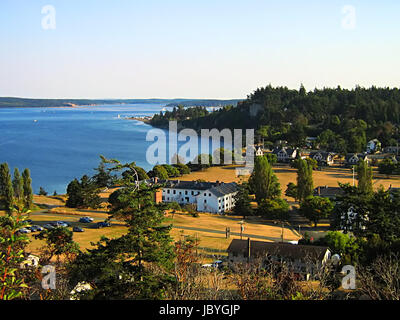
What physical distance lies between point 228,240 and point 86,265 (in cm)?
1258

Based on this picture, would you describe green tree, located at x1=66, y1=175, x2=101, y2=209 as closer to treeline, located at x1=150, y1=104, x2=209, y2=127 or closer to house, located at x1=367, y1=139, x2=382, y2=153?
house, located at x1=367, y1=139, x2=382, y2=153

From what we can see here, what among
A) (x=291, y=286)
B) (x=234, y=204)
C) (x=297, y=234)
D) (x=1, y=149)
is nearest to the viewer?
(x=291, y=286)

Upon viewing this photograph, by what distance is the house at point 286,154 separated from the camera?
178 ft

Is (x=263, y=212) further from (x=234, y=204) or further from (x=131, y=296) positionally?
(x=131, y=296)

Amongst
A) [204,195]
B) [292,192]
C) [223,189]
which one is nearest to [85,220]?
[204,195]

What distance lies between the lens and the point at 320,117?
81562 mm

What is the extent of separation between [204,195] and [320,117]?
57655 mm

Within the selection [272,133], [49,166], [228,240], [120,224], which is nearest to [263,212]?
[228,240]

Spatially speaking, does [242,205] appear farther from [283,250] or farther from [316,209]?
[283,250]

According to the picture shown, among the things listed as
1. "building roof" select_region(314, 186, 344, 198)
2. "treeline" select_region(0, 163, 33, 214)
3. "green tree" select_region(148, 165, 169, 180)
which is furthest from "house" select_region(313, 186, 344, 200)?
"treeline" select_region(0, 163, 33, 214)

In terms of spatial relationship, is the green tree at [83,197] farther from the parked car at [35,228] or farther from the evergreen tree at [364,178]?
the evergreen tree at [364,178]

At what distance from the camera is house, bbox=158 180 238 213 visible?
30.0m

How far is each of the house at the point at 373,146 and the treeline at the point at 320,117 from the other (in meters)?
1.28

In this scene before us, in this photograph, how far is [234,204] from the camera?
3131 centimetres
